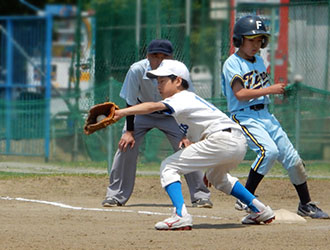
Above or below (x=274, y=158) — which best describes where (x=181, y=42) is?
above

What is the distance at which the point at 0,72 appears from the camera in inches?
891

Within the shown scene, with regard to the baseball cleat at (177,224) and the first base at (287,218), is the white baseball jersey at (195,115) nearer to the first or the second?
the baseball cleat at (177,224)

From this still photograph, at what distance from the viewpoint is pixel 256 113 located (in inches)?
291

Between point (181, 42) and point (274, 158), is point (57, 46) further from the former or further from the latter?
point (274, 158)

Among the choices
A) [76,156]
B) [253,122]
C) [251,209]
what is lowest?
[76,156]

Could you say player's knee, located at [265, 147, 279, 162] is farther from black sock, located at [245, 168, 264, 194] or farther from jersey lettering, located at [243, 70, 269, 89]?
jersey lettering, located at [243, 70, 269, 89]

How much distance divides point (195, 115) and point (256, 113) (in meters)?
1.12

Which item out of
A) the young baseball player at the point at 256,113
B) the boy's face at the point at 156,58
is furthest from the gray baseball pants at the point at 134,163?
the young baseball player at the point at 256,113

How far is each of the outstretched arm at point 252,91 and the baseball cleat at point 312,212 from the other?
3.80 ft

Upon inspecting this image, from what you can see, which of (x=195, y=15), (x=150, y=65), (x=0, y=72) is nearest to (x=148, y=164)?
(x=150, y=65)

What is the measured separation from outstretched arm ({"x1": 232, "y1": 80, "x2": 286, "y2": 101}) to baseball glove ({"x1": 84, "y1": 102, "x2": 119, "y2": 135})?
130cm

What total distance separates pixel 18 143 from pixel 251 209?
895 centimetres

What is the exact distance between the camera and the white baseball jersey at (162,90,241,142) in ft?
20.8

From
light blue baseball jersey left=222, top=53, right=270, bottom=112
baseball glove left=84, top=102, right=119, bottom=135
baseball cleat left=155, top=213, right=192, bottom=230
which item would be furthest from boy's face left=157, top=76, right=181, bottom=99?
baseball cleat left=155, top=213, right=192, bottom=230
